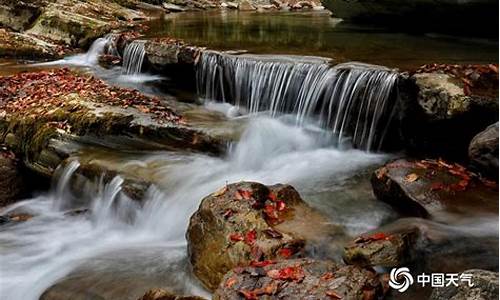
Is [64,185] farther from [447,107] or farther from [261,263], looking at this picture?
[447,107]

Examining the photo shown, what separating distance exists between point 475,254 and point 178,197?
3.77 meters

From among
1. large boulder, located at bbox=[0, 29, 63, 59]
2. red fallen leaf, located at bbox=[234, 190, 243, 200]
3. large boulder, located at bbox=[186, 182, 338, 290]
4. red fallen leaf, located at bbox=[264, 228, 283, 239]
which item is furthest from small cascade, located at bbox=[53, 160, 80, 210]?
large boulder, located at bbox=[0, 29, 63, 59]

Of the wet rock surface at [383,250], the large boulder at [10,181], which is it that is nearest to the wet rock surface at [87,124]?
the large boulder at [10,181]

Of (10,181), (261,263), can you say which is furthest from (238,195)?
(10,181)

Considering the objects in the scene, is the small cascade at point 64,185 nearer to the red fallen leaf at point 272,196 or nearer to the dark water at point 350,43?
the red fallen leaf at point 272,196

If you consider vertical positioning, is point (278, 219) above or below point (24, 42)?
below

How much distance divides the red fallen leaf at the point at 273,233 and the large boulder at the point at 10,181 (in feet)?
16.6

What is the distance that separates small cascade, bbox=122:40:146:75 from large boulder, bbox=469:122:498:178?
8.73 metres

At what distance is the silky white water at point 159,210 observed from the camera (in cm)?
582

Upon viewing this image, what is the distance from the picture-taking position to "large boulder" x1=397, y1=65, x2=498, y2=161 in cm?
655

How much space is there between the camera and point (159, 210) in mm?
6652

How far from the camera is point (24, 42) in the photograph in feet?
48.3

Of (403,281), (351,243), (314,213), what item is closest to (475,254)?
(403,281)

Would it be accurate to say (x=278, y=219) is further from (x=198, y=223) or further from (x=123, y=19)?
(x=123, y=19)
